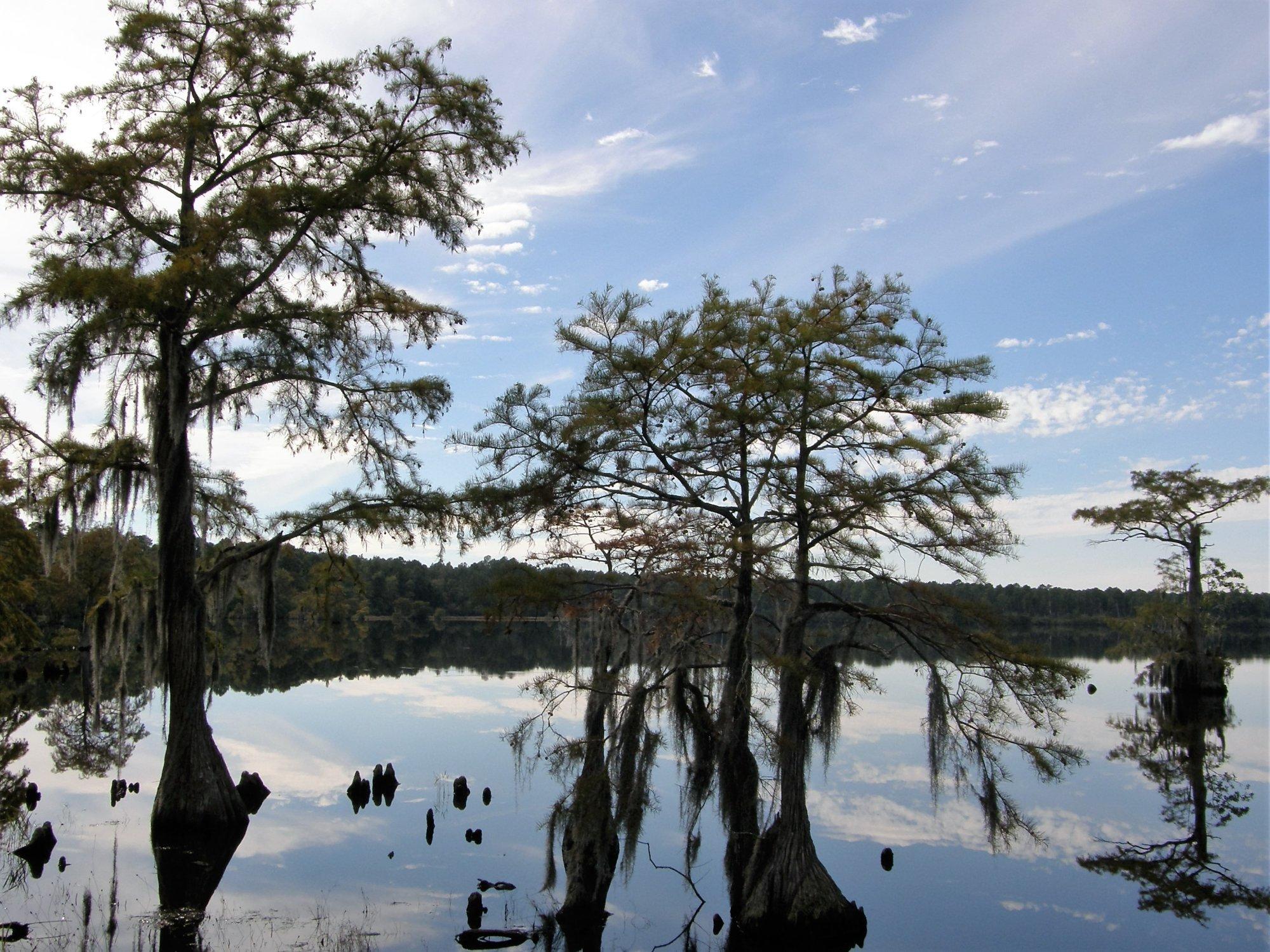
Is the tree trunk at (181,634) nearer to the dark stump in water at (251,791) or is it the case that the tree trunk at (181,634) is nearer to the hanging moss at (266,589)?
the hanging moss at (266,589)

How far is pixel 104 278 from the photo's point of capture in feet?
39.4

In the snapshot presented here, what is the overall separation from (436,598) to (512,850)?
231ft

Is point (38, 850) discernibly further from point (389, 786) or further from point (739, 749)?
point (739, 749)

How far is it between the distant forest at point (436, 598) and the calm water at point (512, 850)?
10.9ft

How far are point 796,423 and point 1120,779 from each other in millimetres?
16223

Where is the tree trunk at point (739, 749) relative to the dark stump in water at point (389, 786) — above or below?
above

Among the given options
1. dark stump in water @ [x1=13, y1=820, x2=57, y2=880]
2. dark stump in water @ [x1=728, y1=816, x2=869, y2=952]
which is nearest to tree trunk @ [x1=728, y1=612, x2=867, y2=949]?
dark stump in water @ [x1=728, y1=816, x2=869, y2=952]

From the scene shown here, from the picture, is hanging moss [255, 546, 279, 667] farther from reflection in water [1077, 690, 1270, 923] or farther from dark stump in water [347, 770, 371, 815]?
reflection in water [1077, 690, 1270, 923]

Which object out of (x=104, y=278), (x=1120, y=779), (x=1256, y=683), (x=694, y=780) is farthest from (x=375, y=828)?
(x=1256, y=683)

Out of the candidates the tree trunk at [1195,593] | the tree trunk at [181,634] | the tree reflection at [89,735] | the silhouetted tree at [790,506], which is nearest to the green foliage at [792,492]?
the silhouetted tree at [790,506]

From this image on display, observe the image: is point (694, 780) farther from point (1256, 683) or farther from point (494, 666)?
point (1256, 683)

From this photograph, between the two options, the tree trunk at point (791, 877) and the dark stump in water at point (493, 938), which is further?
the dark stump in water at point (493, 938)

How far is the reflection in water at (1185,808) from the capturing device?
1349cm

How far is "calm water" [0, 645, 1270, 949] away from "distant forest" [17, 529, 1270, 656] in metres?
3.32
